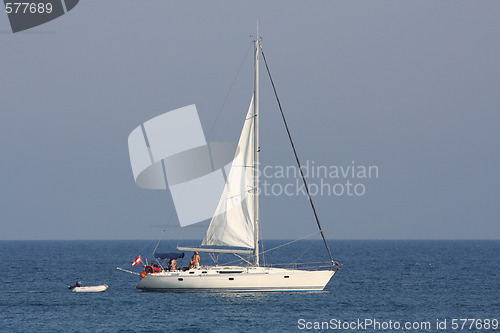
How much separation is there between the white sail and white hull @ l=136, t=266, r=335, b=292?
205 cm

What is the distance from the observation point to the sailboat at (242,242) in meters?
54.7

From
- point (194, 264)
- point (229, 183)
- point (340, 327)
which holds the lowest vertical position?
point (340, 327)

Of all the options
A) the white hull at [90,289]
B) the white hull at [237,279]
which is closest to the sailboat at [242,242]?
the white hull at [237,279]

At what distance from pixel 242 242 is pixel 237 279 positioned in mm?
2690

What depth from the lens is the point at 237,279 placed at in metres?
54.2

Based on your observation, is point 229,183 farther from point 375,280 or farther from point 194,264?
point 375,280

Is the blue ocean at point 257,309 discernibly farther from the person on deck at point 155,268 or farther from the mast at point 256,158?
the mast at point 256,158

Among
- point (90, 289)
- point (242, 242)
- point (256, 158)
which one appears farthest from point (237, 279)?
point (90, 289)

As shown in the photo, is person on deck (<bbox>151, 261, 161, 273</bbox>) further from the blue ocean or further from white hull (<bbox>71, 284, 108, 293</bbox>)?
white hull (<bbox>71, 284, 108, 293</bbox>)

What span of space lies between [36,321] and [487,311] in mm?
29113

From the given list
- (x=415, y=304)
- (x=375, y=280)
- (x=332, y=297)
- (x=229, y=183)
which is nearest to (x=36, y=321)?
(x=229, y=183)

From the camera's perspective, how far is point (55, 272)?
88250 millimetres

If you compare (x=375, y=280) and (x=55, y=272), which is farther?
(x=55, y=272)

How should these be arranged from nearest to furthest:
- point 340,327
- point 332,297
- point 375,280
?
1. point 340,327
2. point 332,297
3. point 375,280
